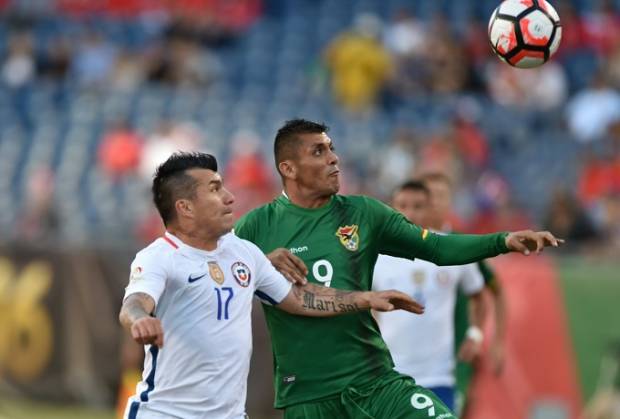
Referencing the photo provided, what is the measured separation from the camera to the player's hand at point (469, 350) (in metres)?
10.8

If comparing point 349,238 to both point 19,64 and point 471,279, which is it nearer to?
point 471,279

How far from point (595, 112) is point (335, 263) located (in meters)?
12.7

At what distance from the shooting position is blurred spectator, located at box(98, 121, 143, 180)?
68.2 feet

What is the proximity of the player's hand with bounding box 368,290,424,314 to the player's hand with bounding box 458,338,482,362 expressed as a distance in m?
3.13

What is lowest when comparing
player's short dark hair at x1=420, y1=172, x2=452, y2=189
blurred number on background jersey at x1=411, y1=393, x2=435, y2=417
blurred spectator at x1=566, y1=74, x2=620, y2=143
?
blurred number on background jersey at x1=411, y1=393, x2=435, y2=417

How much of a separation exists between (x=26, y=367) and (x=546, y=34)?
10.2 meters

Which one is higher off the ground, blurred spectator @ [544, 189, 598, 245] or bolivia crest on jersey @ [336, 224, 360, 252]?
bolivia crest on jersey @ [336, 224, 360, 252]

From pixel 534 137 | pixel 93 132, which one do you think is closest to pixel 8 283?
pixel 93 132

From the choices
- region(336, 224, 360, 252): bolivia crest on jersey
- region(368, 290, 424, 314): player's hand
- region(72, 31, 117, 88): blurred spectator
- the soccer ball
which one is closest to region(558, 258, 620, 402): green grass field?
the soccer ball

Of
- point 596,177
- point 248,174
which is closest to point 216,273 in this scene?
point 596,177

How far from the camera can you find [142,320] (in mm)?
6656

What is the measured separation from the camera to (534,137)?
814 inches

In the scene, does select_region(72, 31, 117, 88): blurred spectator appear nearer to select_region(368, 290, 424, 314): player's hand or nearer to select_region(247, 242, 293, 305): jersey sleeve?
select_region(247, 242, 293, 305): jersey sleeve

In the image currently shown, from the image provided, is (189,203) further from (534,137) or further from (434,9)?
(434,9)
